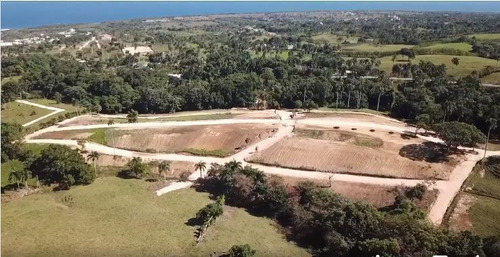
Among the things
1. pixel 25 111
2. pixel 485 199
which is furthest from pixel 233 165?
pixel 25 111

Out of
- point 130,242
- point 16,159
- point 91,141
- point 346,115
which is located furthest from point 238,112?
point 130,242

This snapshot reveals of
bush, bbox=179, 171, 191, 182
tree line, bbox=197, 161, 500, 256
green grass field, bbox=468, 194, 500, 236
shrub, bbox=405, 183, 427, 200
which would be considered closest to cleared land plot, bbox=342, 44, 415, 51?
green grass field, bbox=468, 194, 500, 236

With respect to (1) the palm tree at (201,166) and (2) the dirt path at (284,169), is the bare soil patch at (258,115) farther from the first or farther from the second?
(1) the palm tree at (201,166)

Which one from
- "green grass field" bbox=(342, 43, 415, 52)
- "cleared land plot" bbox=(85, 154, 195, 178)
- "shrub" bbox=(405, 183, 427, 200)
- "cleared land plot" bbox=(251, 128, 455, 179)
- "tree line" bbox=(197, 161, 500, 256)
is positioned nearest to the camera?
"tree line" bbox=(197, 161, 500, 256)

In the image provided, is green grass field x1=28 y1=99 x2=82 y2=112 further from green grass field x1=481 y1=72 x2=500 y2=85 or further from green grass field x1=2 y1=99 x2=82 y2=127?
green grass field x1=481 y1=72 x2=500 y2=85

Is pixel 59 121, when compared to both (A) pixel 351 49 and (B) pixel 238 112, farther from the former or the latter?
(A) pixel 351 49

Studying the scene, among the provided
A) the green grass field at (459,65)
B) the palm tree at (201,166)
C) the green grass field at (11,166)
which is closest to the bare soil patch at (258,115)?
the palm tree at (201,166)
